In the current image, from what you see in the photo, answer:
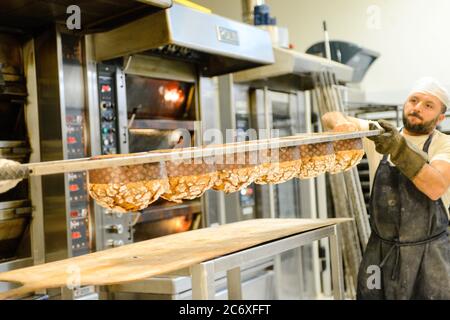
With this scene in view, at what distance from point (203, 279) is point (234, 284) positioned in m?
0.89

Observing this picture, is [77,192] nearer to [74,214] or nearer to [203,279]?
[74,214]

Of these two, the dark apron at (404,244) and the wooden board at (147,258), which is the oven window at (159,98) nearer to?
the wooden board at (147,258)

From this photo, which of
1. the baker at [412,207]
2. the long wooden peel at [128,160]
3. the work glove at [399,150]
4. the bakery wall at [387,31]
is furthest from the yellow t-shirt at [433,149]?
the bakery wall at [387,31]

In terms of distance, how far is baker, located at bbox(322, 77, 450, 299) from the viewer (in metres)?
2.05

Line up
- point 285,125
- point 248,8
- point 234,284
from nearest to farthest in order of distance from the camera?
point 234,284 → point 248,8 → point 285,125

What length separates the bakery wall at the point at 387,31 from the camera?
153 inches

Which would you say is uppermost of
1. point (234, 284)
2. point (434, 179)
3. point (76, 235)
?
point (434, 179)

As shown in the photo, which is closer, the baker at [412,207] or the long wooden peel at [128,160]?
the long wooden peel at [128,160]

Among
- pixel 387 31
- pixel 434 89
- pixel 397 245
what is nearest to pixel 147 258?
pixel 397 245

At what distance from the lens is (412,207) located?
217 cm

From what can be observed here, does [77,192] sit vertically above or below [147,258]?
above

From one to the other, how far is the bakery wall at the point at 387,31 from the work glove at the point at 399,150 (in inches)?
82.9

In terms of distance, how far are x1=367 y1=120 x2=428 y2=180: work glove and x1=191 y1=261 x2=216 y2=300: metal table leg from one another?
36.9 inches
